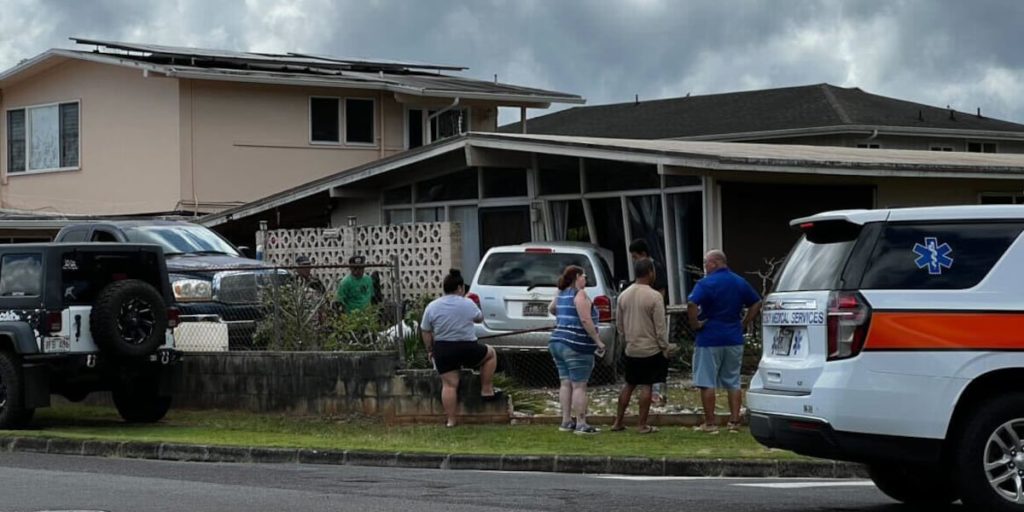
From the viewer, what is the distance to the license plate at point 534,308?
18.9 meters

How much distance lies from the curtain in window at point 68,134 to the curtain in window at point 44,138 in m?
0.12

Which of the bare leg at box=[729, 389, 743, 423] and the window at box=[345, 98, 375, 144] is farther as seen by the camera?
the window at box=[345, 98, 375, 144]

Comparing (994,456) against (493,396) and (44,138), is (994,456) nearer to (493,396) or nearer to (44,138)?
(493,396)

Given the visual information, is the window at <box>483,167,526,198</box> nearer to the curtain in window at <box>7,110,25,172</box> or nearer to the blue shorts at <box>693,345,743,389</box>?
the blue shorts at <box>693,345,743,389</box>

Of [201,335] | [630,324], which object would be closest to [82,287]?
[201,335]

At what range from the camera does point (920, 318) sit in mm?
9430

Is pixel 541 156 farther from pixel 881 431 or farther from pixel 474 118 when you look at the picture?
pixel 881 431

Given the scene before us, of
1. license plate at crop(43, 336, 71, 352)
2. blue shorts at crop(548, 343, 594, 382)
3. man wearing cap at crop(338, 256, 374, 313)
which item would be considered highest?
man wearing cap at crop(338, 256, 374, 313)

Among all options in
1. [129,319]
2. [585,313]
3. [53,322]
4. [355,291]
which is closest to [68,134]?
[355,291]

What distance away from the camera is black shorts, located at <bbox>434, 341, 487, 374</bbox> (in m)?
17.0

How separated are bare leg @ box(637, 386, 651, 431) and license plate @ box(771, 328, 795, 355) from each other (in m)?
5.78

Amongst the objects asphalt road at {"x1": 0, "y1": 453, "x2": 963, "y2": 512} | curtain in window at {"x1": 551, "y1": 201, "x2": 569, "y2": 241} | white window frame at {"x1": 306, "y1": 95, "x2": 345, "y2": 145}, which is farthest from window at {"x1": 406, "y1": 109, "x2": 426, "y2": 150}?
asphalt road at {"x1": 0, "y1": 453, "x2": 963, "y2": 512}

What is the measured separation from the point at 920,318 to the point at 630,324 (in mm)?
6710

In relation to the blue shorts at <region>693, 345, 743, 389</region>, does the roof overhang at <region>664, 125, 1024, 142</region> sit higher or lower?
higher
